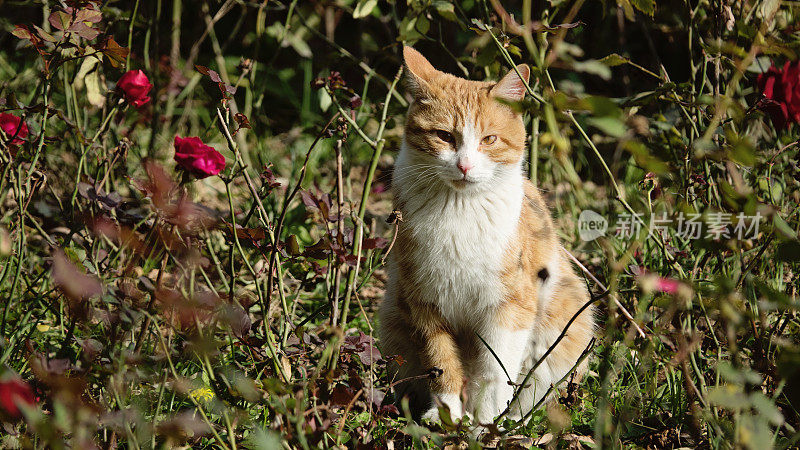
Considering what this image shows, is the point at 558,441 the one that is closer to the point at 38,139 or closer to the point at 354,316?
the point at 354,316

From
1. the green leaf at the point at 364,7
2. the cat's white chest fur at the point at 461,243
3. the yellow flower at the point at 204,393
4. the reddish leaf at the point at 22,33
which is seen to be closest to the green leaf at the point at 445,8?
the green leaf at the point at 364,7

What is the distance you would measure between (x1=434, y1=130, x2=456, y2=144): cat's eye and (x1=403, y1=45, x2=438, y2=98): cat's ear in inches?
6.1

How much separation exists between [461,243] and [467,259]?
0.18 feet

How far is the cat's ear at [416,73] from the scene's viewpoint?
2334mm

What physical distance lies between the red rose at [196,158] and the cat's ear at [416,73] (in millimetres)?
910

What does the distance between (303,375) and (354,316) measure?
3.47 feet

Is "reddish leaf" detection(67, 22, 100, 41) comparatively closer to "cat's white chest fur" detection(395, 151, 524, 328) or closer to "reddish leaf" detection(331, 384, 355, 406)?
"cat's white chest fur" detection(395, 151, 524, 328)

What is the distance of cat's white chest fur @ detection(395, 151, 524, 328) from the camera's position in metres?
2.17

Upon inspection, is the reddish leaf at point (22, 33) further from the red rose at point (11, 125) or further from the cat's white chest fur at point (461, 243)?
the cat's white chest fur at point (461, 243)

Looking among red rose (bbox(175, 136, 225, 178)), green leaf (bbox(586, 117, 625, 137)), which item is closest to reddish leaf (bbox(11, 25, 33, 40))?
red rose (bbox(175, 136, 225, 178))

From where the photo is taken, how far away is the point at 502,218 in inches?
86.9

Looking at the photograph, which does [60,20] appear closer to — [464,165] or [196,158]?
[196,158]

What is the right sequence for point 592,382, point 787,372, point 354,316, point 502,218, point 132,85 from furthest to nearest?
point 354,316 → point 592,382 → point 502,218 → point 132,85 → point 787,372

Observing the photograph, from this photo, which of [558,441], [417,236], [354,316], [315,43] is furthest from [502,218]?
[315,43]
